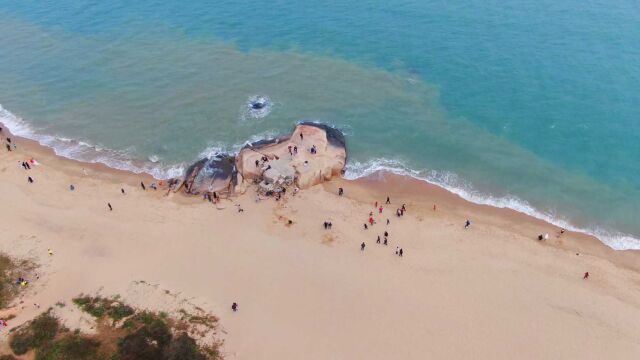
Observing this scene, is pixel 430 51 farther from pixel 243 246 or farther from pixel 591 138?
pixel 243 246

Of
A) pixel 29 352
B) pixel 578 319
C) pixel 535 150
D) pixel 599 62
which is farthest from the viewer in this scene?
pixel 599 62

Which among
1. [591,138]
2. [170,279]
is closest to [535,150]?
[591,138]

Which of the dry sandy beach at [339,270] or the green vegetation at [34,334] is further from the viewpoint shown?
the dry sandy beach at [339,270]

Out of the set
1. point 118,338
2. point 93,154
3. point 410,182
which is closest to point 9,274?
point 118,338

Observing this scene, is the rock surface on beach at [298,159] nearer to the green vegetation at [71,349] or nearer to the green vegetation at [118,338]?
the green vegetation at [118,338]

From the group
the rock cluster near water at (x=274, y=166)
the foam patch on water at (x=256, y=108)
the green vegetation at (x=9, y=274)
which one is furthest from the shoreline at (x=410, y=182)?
the foam patch on water at (x=256, y=108)

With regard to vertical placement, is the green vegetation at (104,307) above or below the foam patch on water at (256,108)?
below

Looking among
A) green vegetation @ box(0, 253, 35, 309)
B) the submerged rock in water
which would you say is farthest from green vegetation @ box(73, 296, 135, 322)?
the submerged rock in water
